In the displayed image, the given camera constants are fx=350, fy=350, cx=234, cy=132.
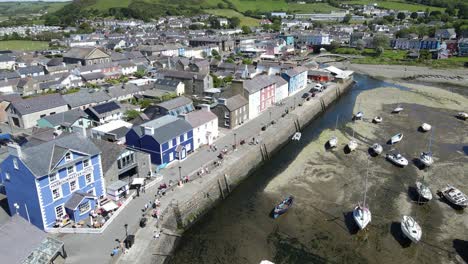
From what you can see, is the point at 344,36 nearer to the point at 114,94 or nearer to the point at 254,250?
the point at 114,94

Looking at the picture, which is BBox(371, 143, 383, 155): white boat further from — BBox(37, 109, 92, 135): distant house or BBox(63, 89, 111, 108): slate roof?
BBox(63, 89, 111, 108): slate roof

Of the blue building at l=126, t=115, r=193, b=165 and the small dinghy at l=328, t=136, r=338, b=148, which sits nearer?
the blue building at l=126, t=115, r=193, b=165

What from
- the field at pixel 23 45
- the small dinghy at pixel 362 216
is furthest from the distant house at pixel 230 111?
the field at pixel 23 45

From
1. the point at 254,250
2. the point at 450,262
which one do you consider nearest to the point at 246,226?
the point at 254,250

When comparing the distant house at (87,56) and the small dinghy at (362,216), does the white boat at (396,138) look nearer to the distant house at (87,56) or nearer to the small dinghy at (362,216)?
the small dinghy at (362,216)

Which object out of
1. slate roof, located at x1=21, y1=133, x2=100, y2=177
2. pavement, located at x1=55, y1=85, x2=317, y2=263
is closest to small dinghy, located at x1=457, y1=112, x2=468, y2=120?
pavement, located at x1=55, y1=85, x2=317, y2=263

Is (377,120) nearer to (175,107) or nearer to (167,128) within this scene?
(175,107)
